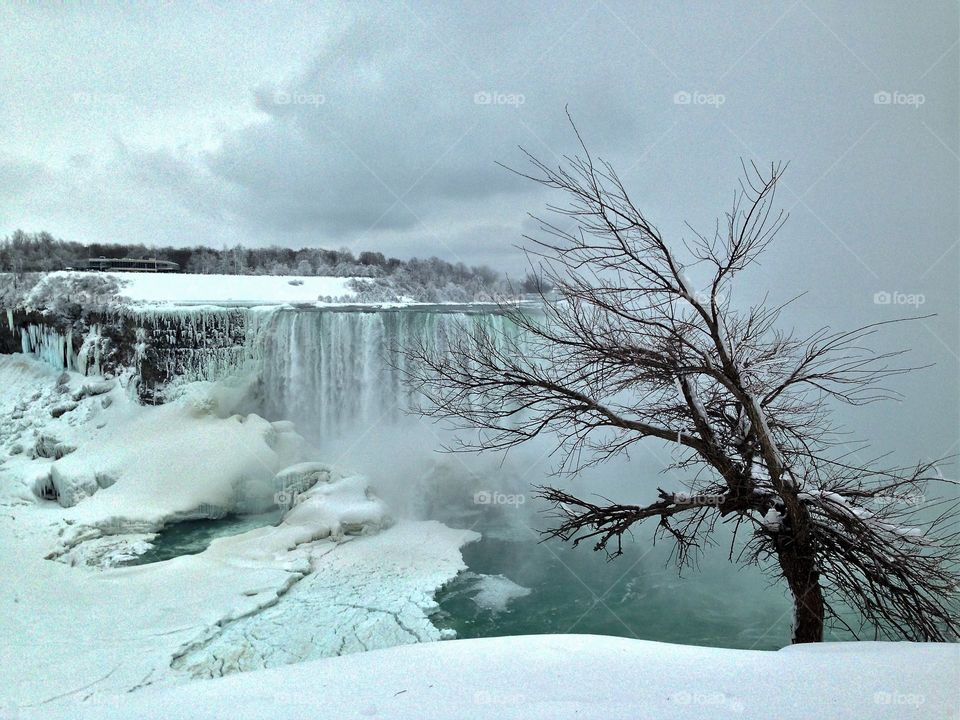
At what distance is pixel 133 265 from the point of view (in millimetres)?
23828

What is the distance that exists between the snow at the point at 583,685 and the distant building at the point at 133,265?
23271 millimetres

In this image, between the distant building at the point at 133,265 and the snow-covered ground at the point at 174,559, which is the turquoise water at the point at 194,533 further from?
the distant building at the point at 133,265

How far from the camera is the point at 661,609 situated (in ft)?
30.9

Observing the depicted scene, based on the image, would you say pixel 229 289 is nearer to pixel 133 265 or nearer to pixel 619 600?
pixel 133 265

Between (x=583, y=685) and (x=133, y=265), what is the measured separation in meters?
26.4

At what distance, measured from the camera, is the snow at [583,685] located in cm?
245

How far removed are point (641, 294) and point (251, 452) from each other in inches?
532

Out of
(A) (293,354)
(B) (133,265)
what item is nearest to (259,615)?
(A) (293,354)

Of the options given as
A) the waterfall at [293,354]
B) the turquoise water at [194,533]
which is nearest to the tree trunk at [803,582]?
the turquoise water at [194,533]

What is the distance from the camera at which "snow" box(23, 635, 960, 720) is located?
2.45 metres

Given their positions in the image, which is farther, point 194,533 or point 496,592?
point 194,533

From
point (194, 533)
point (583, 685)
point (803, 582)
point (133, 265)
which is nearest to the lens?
point (583, 685)

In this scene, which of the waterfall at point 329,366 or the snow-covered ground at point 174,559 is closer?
the snow-covered ground at point 174,559

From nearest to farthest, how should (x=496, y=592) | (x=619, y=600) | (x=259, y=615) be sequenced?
(x=259, y=615), (x=619, y=600), (x=496, y=592)
